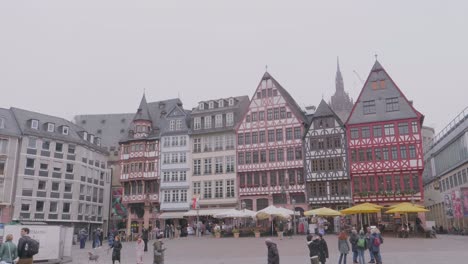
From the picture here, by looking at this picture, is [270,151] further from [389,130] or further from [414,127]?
[414,127]

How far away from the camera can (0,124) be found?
50.1 meters

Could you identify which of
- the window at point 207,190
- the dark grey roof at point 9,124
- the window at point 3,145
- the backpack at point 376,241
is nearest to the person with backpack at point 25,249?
the backpack at point 376,241

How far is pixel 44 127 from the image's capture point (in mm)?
54344

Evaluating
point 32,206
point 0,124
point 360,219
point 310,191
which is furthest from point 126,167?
point 360,219

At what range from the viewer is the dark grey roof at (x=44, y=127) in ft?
172

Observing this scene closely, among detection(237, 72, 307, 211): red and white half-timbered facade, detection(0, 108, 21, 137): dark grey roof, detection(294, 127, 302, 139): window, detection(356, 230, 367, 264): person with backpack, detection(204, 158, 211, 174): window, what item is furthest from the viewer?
Answer: detection(204, 158, 211, 174): window

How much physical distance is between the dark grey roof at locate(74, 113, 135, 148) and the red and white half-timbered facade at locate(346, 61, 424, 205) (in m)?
37.6

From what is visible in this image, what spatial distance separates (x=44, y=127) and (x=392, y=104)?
39.4 metres

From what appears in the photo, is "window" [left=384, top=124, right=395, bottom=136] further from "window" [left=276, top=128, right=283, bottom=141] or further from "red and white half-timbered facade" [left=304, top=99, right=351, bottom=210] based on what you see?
"window" [left=276, top=128, right=283, bottom=141]

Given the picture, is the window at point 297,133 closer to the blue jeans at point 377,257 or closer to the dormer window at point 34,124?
the dormer window at point 34,124

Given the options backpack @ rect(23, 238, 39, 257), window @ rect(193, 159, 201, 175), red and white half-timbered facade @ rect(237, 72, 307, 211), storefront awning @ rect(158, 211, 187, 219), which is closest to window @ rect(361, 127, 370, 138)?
red and white half-timbered facade @ rect(237, 72, 307, 211)

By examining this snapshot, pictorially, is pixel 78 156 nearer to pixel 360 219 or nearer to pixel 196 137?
Answer: pixel 196 137

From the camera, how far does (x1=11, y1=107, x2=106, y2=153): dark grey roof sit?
172ft

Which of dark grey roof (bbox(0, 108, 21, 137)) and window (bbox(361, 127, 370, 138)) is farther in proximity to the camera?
dark grey roof (bbox(0, 108, 21, 137))
